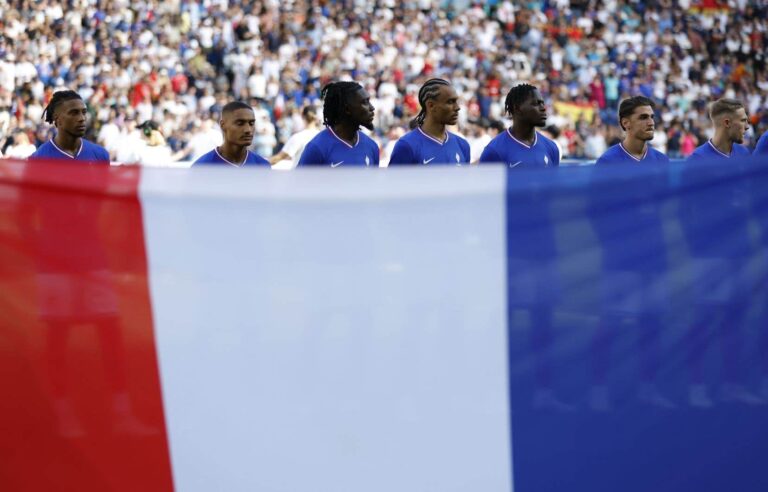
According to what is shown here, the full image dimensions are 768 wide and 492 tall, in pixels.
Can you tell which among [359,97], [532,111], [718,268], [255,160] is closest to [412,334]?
[718,268]

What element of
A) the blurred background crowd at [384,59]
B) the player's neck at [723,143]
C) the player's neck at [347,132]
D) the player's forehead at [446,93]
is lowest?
the player's neck at [347,132]

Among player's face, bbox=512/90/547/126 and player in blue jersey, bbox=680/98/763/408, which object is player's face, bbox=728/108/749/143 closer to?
player's face, bbox=512/90/547/126

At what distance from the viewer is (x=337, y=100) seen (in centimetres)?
712

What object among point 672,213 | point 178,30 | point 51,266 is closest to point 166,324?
point 51,266

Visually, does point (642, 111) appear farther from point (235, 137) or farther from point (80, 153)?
point (80, 153)

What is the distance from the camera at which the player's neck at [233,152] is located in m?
6.44

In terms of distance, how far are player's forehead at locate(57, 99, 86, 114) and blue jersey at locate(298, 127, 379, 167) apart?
4.45 ft

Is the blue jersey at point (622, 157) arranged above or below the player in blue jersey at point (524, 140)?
below

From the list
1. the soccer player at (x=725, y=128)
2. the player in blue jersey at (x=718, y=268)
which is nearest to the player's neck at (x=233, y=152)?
the soccer player at (x=725, y=128)

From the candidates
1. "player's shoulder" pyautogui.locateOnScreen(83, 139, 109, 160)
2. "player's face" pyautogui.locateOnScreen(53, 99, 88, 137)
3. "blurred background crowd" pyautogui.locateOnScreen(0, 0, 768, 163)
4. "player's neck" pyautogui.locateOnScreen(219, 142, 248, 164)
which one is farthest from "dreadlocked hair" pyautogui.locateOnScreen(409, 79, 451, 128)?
"blurred background crowd" pyautogui.locateOnScreen(0, 0, 768, 163)

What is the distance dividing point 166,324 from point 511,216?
116 centimetres

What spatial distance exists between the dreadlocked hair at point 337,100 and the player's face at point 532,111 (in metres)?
1.04

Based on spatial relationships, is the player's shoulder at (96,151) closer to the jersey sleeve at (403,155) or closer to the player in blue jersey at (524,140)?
the jersey sleeve at (403,155)

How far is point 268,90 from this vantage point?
68.2 feet
